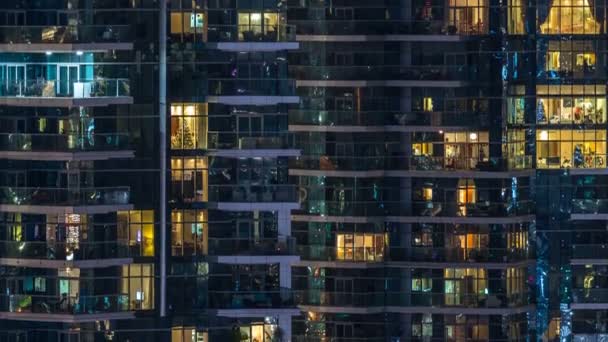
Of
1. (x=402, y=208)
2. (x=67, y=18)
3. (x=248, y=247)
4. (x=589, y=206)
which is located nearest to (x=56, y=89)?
(x=67, y=18)

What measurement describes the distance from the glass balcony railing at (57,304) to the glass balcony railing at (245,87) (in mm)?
4861

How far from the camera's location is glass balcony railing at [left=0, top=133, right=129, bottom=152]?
92.4 meters

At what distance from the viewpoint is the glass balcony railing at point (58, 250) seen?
92.7 m

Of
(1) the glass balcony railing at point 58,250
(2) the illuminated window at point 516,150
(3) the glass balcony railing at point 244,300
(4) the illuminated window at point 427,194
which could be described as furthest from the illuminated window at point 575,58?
(1) the glass balcony railing at point 58,250

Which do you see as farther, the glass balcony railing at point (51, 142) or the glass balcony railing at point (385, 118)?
the glass balcony railing at point (385, 118)

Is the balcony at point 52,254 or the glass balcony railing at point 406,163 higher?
the glass balcony railing at point 406,163

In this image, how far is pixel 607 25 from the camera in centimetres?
10381

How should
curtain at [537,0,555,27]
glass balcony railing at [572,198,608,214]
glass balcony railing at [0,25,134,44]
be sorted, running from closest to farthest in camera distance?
glass balcony railing at [0,25,134,44]
curtain at [537,0,555,27]
glass balcony railing at [572,198,608,214]

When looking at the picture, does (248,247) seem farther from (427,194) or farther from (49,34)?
(427,194)

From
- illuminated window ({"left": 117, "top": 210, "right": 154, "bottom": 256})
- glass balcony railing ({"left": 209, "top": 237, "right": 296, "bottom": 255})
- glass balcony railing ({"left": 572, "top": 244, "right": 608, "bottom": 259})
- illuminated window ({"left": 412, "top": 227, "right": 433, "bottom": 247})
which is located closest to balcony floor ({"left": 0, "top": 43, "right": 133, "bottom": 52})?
illuminated window ({"left": 117, "top": 210, "right": 154, "bottom": 256})

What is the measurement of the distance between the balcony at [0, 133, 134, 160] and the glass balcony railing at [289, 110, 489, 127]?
9.68m

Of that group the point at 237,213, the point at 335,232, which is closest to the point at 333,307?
the point at 335,232

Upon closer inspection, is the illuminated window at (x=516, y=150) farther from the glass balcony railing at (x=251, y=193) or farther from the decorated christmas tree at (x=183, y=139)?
the decorated christmas tree at (x=183, y=139)

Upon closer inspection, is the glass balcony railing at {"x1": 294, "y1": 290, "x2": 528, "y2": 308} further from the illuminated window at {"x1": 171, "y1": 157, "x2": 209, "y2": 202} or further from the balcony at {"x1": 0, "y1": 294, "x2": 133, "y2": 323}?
the balcony at {"x1": 0, "y1": 294, "x2": 133, "y2": 323}
